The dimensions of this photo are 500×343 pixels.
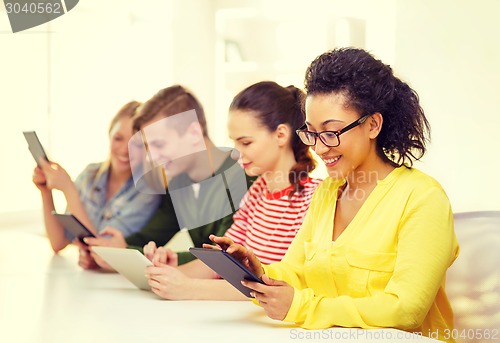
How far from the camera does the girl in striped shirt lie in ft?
5.95

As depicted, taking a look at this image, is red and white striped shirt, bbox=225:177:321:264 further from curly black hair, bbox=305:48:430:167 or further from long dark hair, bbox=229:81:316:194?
curly black hair, bbox=305:48:430:167

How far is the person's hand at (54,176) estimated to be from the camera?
95.4 inches

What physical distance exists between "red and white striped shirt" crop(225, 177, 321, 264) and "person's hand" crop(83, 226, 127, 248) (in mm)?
428

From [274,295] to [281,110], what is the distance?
69cm

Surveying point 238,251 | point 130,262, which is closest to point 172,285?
point 130,262

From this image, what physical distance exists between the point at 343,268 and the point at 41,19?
2.80 meters

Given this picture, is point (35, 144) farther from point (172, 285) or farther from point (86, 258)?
A: point (172, 285)

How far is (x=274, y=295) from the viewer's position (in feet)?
4.14

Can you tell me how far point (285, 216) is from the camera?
5.97 feet

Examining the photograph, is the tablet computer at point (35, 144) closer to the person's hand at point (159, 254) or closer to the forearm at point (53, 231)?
A: the forearm at point (53, 231)

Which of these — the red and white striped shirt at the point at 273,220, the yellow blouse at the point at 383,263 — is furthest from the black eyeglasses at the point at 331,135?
the red and white striped shirt at the point at 273,220

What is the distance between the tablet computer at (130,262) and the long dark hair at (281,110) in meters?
0.42

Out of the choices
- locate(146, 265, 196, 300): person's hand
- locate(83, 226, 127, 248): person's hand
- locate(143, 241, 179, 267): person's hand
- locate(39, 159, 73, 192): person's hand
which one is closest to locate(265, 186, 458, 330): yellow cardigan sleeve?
locate(146, 265, 196, 300): person's hand

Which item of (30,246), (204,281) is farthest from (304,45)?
(204,281)
